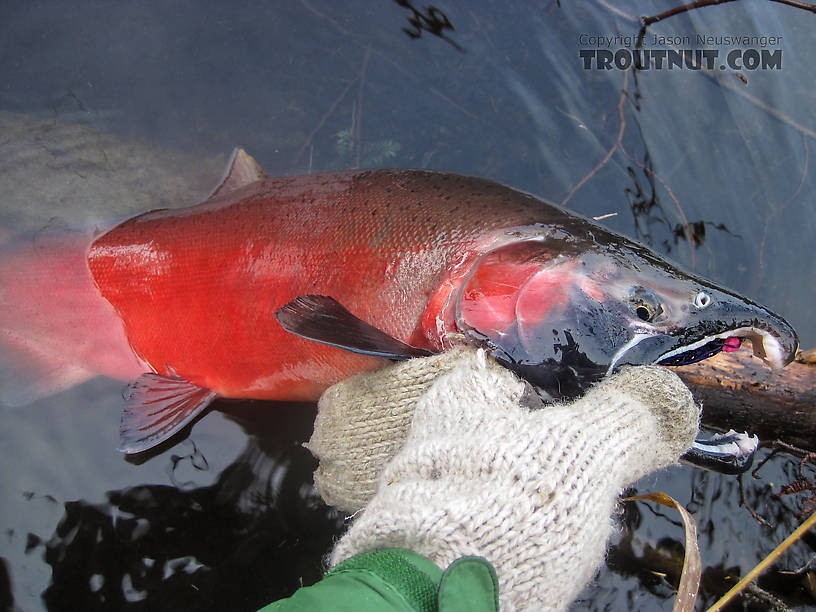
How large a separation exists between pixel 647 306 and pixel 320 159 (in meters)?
2.20

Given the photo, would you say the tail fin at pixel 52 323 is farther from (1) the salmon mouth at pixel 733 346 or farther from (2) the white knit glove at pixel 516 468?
(1) the salmon mouth at pixel 733 346

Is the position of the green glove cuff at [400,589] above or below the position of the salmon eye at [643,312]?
below

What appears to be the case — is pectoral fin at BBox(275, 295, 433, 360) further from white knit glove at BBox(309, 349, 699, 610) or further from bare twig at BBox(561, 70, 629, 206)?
bare twig at BBox(561, 70, 629, 206)

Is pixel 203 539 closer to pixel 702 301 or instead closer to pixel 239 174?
pixel 239 174

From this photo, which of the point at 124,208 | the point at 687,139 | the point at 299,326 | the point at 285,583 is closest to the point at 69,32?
the point at 124,208

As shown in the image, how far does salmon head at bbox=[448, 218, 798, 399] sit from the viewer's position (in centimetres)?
192

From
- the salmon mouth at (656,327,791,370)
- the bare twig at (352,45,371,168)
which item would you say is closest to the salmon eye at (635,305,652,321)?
the salmon mouth at (656,327,791,370)

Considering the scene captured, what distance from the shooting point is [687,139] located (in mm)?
4086

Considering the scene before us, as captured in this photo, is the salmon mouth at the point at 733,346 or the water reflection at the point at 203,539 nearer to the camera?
the salmon mouth at the point at 733,346

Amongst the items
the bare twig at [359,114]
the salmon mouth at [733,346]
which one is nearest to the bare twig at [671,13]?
the bare twig at [359,114]

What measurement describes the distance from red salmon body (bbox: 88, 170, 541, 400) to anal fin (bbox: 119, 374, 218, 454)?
0.07 m

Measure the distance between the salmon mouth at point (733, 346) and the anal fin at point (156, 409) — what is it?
1995 millimetres

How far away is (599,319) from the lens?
1916 millimetres

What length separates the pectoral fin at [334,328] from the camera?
195 cm
